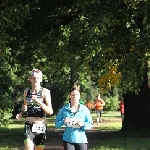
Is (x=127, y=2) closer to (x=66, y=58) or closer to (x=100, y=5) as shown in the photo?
(x=100, y=5)

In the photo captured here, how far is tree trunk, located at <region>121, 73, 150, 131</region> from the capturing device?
19.9 meters

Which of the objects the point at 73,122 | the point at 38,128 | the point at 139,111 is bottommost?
the point at 38,128

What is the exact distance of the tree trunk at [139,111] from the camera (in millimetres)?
19859

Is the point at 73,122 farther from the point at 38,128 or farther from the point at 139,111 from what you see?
the point at 139,111

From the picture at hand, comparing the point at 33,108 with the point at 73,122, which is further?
the point at 33,108

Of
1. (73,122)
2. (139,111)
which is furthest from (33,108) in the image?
(139,111)

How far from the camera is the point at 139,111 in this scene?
20062mm

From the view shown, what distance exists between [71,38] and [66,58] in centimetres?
284

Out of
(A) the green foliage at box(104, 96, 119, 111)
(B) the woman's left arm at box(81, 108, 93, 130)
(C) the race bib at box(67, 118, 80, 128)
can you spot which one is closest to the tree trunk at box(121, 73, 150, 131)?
(B) the woman's left arm at box(81, 108, 93, 130)

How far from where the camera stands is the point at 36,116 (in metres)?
7.95

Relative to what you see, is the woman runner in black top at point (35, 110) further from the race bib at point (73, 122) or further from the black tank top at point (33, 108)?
the race bib at point (73, 122)

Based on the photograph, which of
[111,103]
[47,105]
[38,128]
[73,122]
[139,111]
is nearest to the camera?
[73,122]

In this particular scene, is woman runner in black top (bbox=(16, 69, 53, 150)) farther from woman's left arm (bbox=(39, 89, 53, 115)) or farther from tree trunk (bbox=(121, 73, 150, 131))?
tree trunk (bbox=(121, 73, 150, 131))

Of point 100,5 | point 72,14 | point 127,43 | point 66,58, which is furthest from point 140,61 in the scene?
point 66,58
